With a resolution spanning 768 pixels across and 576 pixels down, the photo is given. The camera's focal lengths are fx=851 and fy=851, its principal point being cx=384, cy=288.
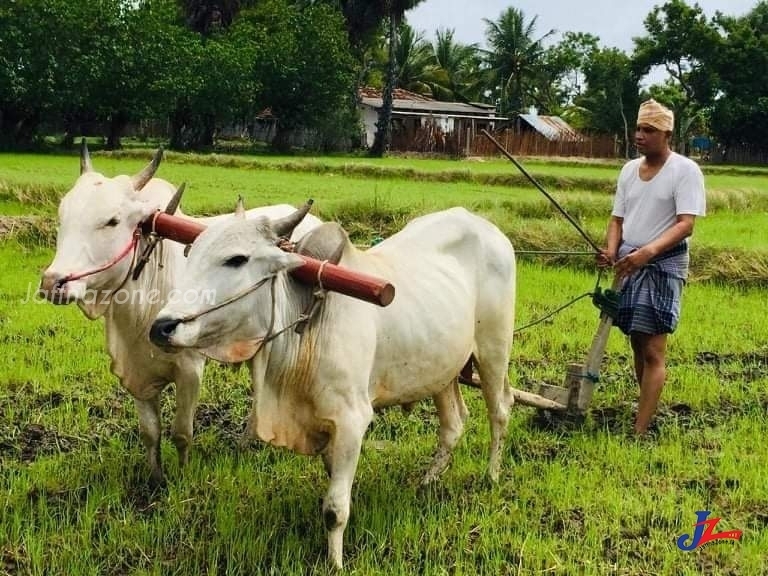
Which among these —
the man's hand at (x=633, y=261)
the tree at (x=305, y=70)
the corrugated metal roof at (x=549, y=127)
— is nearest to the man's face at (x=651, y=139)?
the man's hand at (x=633, y=261)

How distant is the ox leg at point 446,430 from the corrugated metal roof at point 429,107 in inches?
1192

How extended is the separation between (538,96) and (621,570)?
4911cm

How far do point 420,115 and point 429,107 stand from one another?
123cm

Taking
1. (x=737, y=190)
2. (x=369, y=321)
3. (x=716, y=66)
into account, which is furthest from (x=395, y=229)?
(x=716, y=66)

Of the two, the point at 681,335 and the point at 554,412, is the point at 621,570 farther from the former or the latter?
the point at 681,335

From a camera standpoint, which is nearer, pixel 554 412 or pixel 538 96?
pixel 554 412

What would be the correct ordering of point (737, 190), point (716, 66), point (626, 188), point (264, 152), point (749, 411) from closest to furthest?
1. point (626, 188)
2. point (749, 411)
3. point (737, 190)
4. point (264, 152)
5. point (716, 66)

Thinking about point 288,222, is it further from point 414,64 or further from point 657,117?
point 414,64

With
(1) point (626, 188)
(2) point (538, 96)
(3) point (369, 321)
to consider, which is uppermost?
(2) point (538, 96)

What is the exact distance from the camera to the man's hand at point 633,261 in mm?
4219

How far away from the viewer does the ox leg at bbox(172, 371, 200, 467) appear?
3610 mm

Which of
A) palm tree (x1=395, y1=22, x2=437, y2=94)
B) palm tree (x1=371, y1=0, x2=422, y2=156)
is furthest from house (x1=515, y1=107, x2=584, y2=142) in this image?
palm tree (x1=371, y1=0, x2=422, y2=156)

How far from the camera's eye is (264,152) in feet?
92.4

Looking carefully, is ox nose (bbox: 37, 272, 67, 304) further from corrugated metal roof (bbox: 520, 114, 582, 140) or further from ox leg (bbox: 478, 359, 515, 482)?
corrugated metal roof (bbox: 520, 114, 582, 140)
